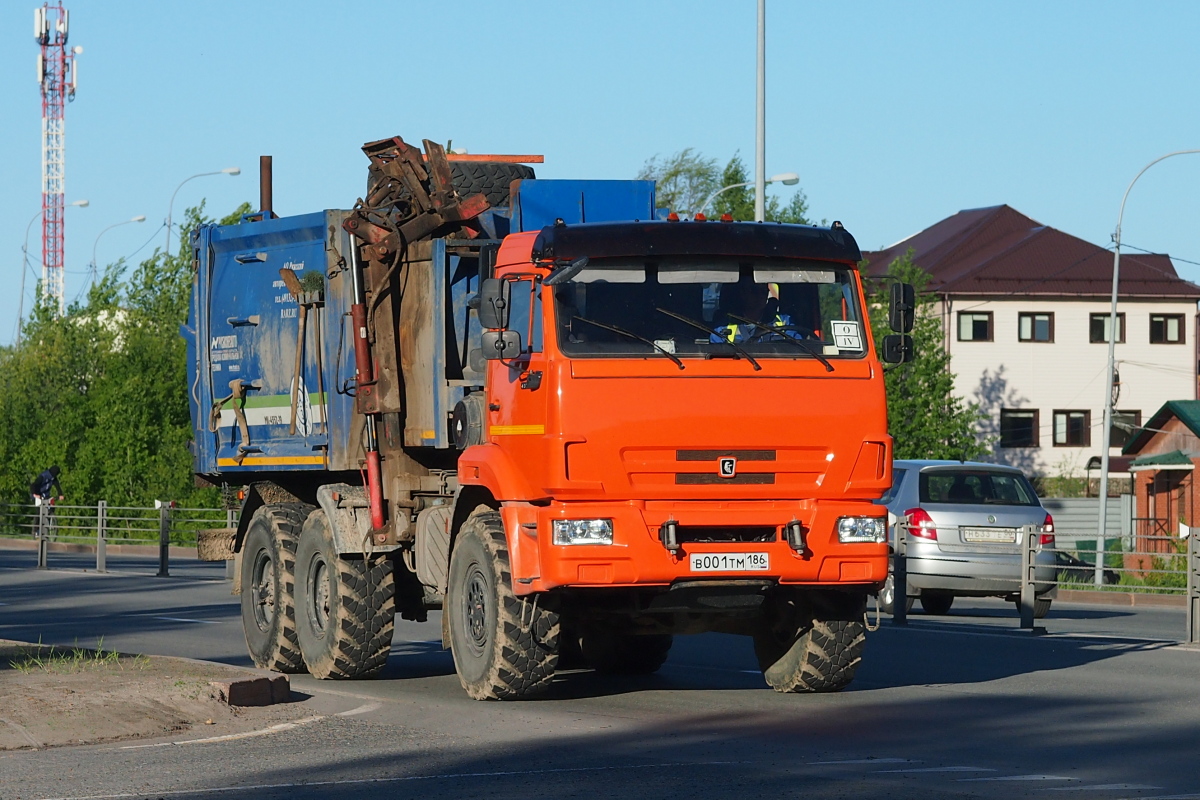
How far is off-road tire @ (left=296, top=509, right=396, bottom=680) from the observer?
13391mm

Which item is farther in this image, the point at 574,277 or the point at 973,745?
the point at 574,277

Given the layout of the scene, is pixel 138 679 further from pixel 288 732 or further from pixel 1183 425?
pixel 1183 425

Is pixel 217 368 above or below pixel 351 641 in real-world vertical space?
above

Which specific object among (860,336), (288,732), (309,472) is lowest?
(288,732)

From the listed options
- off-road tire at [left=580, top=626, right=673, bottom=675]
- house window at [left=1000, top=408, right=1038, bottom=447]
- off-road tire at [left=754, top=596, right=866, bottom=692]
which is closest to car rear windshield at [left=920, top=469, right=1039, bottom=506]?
off-road tire at [left=580, top=626, right=673, bottom=675]

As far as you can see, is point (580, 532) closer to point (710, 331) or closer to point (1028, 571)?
point (710, 331)

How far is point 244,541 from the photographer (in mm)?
15375

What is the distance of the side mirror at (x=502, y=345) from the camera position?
1100 cm

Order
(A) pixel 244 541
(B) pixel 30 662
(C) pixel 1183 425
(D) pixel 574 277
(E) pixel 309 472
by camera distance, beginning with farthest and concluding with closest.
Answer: (C) pixel 1183 425 → (A) pixel 244 541 → (E) pixel 309 472 → (B) pixel 30 662 → (D) pixel 574 277

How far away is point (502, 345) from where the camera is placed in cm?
1102

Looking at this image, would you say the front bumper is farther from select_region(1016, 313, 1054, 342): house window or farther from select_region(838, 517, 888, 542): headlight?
select_region(1016, 313, 1054, 342): house window

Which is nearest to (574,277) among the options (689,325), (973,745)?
(689,325)

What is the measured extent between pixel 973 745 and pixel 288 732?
370cm

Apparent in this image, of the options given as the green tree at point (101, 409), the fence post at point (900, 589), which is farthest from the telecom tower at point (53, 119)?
the fence post at point (900, 589)
